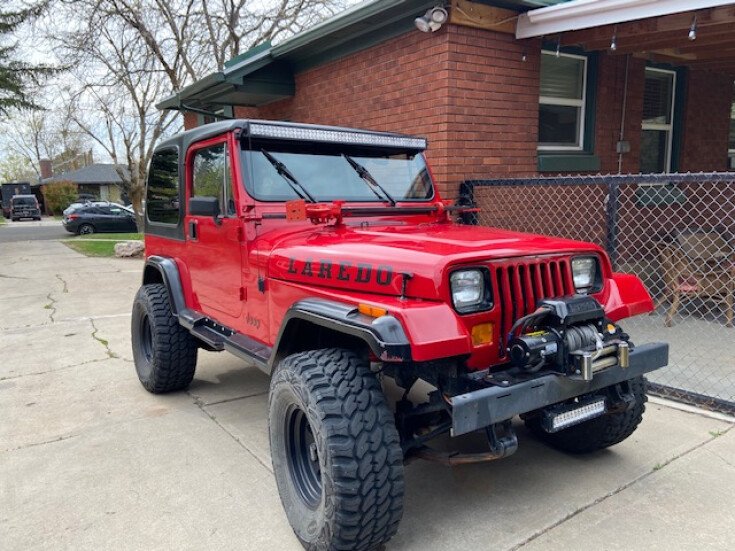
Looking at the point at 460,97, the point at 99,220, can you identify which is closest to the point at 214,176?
the point at 460,97

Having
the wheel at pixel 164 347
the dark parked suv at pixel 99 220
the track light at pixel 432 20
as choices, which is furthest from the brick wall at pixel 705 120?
the dark parked suv at pixel 99 220

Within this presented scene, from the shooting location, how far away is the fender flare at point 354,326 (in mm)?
2211

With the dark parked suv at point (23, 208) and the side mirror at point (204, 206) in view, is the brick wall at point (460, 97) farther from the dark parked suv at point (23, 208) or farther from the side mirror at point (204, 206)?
the dark parked suv at point (23, 208)

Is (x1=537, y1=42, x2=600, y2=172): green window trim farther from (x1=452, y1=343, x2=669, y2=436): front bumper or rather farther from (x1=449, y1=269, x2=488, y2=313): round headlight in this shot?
(x1=449, y1=269, x2=488, y2=313): round headlight

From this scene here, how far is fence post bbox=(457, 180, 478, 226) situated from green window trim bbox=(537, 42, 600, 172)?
115 cm

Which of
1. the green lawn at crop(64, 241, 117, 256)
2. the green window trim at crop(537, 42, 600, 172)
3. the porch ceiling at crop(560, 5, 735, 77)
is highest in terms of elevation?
the porch ceiling at crop(560, 5, 735, 77)

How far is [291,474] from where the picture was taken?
279 cm

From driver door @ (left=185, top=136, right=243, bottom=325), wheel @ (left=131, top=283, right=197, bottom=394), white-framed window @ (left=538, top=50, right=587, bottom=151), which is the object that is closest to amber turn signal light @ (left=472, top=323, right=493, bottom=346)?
driver door @ (left=185, top=136, right=243, bottom=325)

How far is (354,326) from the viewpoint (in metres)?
2.37

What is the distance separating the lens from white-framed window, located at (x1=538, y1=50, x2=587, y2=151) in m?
6.73

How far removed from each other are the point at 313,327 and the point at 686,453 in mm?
2350

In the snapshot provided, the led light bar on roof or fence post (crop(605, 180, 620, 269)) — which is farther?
fence post (crop(605, 180, 620, 269))

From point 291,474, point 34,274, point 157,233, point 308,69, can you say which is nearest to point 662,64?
point 308,69

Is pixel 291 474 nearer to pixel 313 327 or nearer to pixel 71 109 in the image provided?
pixel 313 327
